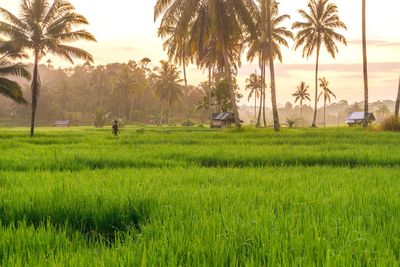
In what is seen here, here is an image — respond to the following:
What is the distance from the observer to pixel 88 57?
2228 cm

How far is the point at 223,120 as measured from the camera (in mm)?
44281

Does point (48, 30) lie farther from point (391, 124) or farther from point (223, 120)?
point (223, 120)

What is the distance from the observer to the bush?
21.2 m

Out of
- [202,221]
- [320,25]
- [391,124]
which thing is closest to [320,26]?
[320,25]

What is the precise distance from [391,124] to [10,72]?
21.8 metres

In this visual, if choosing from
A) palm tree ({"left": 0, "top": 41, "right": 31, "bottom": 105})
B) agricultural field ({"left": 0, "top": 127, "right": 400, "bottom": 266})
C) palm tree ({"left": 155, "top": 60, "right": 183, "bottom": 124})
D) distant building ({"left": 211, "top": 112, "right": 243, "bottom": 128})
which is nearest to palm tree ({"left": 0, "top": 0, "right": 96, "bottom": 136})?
palm tree ({"left": 0, "top": 41, "right": 31, "bottom": 105})

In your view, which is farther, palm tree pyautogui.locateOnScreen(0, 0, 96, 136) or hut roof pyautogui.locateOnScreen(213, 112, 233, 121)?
hut roof pyautogui.locateOnScreen(213, 112, 233, 121)

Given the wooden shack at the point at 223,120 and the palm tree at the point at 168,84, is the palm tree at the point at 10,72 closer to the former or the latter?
the wooden shack at the point at 223,120

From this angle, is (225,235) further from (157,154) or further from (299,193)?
(157,154)

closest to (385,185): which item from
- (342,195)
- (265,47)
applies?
(342,195)

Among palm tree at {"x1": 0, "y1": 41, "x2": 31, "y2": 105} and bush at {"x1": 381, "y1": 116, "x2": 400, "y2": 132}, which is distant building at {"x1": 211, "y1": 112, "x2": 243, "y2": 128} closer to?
bush at {"x1": 381, "y1": 116, "x2": 400, "y2": 132}

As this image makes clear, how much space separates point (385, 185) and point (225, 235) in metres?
3.18

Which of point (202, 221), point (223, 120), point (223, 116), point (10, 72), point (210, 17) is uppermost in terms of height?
point (210, 17)

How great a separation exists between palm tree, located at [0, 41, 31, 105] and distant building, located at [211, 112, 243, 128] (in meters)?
25.1
